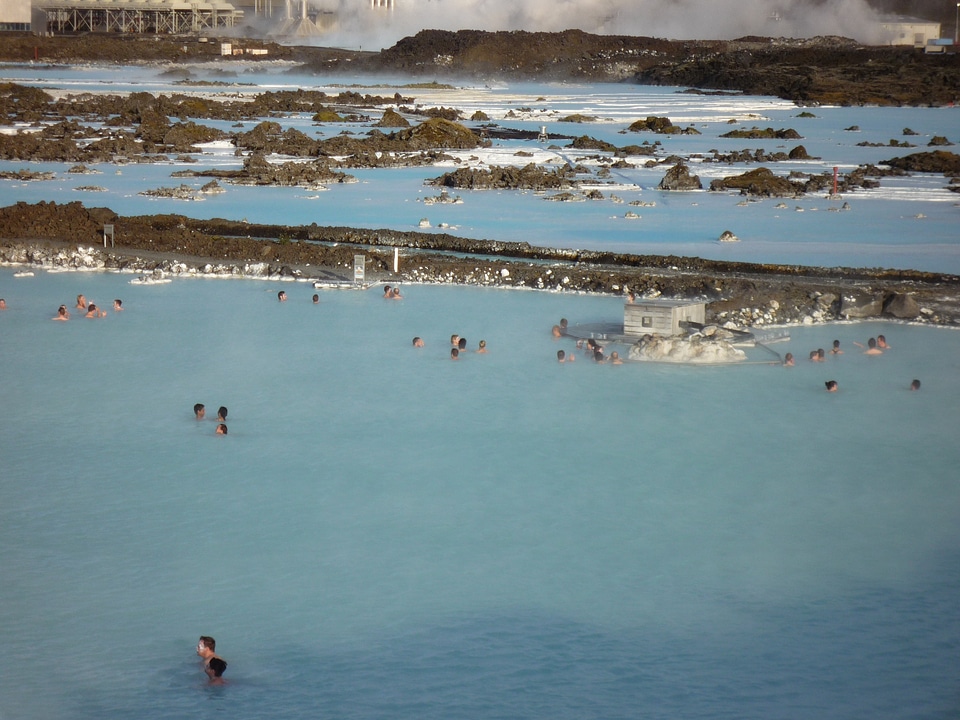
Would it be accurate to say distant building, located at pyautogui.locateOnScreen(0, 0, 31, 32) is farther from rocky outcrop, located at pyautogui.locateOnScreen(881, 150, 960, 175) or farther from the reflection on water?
the reflection on water

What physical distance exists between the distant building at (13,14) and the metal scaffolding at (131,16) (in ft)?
3.28

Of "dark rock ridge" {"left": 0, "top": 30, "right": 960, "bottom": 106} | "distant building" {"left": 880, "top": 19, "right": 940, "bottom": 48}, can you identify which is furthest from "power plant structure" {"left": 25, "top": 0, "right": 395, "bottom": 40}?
"distant building" {"left": 880, "top": 19, "right": 940, "bottom": 48}

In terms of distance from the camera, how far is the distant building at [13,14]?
7569 centimetres

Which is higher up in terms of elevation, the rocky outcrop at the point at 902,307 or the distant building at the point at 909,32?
the distant building at the point at 909,32

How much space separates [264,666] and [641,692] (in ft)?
5.05

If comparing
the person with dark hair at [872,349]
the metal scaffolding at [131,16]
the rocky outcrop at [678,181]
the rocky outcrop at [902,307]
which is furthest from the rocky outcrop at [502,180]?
the metal scaffolding at [131,16]

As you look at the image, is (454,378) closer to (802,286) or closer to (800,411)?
(800,411)

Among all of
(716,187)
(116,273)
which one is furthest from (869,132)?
(116,273)

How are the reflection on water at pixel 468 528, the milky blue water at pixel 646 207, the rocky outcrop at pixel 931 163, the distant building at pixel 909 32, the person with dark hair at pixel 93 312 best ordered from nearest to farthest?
the reflection on water at pixel 468 528
the person with dark hair at pixel 93 312
the milky blue water at pixel 646 207
the rocky outcrop at pixel 931 163
the distant building at pixel 909 32

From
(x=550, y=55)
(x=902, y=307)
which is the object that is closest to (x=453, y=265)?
(x=902, y=307)

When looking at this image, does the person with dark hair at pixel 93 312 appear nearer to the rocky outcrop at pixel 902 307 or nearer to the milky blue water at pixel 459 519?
the milky blue water at pixel 459 519

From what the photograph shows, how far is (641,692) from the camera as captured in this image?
181 inches

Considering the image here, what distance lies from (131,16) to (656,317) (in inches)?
3060

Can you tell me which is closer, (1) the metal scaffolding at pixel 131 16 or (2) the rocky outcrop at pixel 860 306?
(2) the rocky outcrop at pixel 860 306
